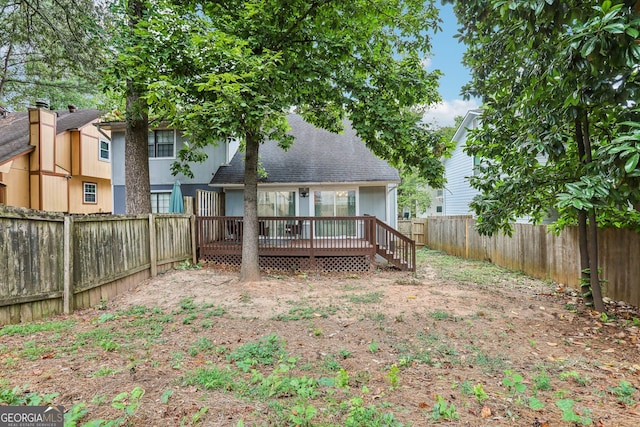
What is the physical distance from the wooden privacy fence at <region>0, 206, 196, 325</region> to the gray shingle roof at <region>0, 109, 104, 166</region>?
11947 millimetres

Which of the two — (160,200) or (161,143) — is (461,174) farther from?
(160,200)

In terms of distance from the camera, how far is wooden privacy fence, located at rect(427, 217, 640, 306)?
5.87 meters

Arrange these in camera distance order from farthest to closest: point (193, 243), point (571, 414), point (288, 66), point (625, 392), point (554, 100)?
point (193, 243)
point (288, 66)
point (554, 100)
point (625, 392)
point (571, 414)

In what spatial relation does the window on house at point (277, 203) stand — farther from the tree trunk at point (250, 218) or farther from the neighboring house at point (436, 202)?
the neighboring house at point (436, 202)

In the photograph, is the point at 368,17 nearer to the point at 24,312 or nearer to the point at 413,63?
the point at 413,63

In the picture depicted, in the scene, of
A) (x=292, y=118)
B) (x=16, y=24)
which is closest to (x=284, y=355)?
(x=16, y=24)

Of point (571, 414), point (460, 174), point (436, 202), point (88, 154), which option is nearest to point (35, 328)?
point (571, 414)

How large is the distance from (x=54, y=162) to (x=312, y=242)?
14.6m

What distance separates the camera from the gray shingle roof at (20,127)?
46.8ft

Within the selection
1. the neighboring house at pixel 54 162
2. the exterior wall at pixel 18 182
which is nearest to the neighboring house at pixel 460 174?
the neighboring house at pixel 54 162

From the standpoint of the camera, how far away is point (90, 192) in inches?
720

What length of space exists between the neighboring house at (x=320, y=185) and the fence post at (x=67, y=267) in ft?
22.2

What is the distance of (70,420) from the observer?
2.24 metres

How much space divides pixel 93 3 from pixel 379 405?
10773 mm
